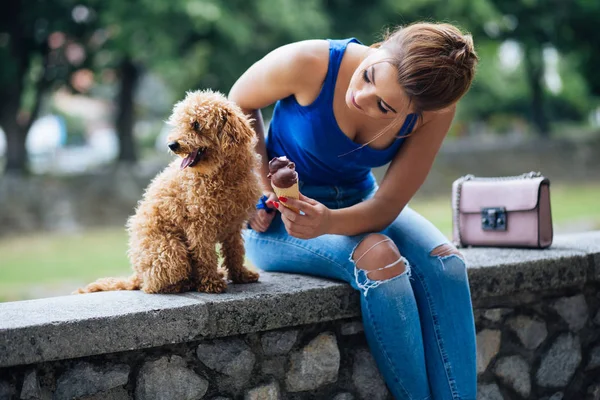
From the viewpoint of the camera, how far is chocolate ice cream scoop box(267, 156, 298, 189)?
212 cm

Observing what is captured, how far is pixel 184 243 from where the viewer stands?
87.0 inches

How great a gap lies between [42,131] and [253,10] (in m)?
15.4

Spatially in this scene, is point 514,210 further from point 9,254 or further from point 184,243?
point 9,254

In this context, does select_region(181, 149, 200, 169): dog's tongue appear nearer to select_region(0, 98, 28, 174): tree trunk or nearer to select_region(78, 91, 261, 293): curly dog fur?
select_region(78, 91, 261, 293): curly dog fur

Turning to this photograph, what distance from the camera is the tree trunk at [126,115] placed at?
13477mm

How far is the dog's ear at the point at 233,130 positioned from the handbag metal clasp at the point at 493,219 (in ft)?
4.46

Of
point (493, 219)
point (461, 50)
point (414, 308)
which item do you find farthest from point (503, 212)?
point (461, 50)

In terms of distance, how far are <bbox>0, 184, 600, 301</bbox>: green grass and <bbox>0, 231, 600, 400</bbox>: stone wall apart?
4.49 m

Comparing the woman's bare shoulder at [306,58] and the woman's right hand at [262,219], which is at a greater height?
the woman's bare shoulder at [306,58]

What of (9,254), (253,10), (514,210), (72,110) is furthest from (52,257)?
(72,110)

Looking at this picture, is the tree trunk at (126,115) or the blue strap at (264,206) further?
the tree trunk at (126,115)

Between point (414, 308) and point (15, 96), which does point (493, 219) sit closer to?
point (414, 308)

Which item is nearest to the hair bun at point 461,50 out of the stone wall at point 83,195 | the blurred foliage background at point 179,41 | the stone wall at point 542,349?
the stone wall at point 542,349

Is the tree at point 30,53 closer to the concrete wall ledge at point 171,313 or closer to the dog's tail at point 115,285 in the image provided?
the dog's tail at point 115,285
